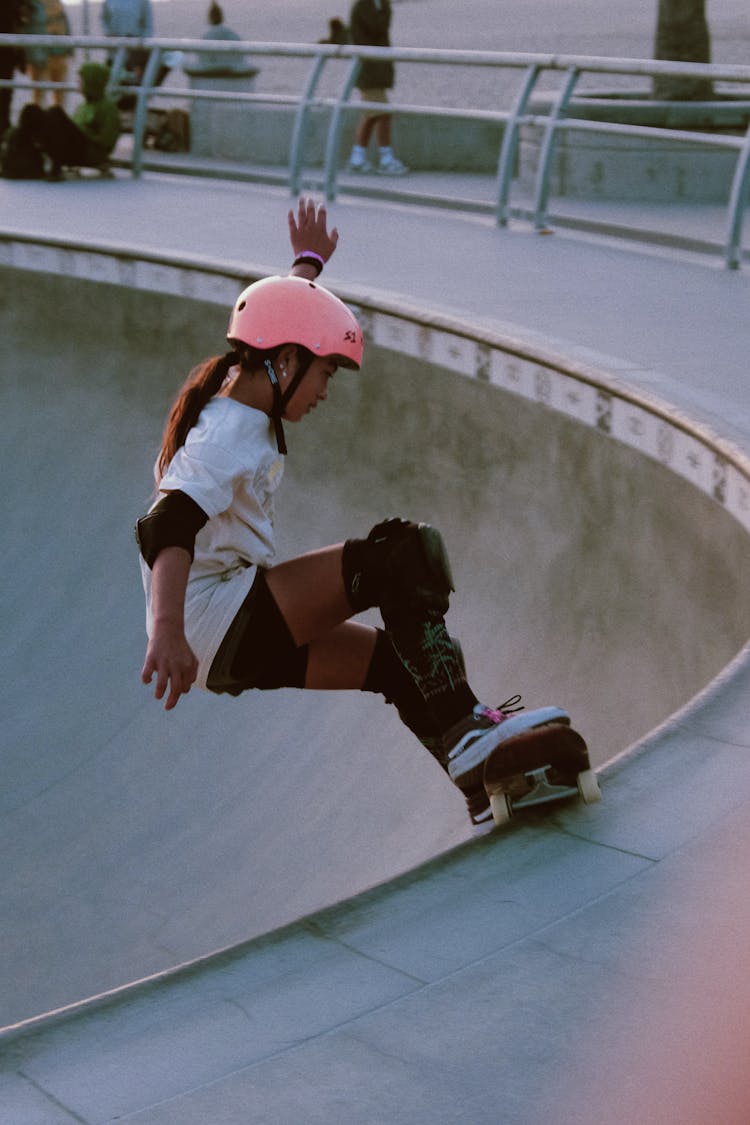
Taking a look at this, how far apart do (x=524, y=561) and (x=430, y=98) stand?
573 inches

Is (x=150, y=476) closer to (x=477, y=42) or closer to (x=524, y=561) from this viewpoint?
(x=524, y=561)

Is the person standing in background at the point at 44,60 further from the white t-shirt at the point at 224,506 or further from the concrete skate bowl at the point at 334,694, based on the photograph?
the white t-shirt at the point at 224,506

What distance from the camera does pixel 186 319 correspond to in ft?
27.7

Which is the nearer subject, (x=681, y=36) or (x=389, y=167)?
(x=389, y=167)

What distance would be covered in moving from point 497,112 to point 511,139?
1.28m

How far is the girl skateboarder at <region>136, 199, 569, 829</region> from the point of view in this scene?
138 inches

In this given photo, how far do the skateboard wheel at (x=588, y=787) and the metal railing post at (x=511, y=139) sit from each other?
23.7ft

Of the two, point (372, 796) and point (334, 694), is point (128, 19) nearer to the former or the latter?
point (334, 694)

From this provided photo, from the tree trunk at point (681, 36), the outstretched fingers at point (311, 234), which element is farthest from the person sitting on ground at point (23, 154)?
the outstretched fingers at point (311, 234)

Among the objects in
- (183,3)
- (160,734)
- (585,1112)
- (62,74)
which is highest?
(183,3)

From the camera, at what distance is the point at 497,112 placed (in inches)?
435

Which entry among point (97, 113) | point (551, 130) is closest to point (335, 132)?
point (551, 130)

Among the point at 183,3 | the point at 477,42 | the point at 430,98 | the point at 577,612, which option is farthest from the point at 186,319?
the point at 183,3

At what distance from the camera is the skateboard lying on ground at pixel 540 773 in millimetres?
3227
